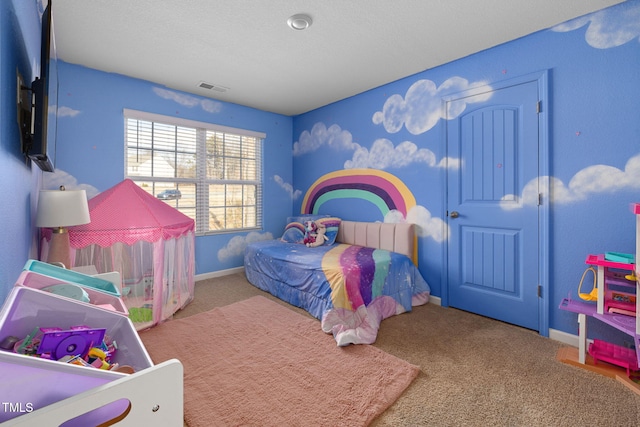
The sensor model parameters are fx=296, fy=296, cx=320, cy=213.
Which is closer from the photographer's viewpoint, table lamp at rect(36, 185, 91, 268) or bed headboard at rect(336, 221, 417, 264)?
table lamp at rect(36, 185, 91, 268)

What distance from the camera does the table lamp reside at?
1.99 m

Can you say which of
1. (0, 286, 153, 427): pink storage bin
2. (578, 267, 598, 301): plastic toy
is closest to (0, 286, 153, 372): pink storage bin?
(0, 286, 153, 427): pink storage bin

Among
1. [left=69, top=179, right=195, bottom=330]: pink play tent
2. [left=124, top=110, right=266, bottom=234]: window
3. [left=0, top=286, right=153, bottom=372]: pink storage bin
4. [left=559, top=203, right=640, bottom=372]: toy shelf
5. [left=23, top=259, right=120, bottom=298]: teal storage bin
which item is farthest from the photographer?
[left=124, top=110, right=266, bottom=234]: window

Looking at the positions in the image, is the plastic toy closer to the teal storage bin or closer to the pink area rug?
the pink area rug

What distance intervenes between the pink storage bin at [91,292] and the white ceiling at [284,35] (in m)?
2.01

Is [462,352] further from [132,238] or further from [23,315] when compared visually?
[132,238]

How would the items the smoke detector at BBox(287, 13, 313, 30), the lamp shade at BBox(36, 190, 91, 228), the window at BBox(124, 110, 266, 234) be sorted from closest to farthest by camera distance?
the lamp shade at BBox(36, 190, 91, 228)
the smoke detector at BBox(287, 13, 313, 30)
the window at BBox(124, 110, 266, 234)

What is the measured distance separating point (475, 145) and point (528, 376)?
197 centimetres

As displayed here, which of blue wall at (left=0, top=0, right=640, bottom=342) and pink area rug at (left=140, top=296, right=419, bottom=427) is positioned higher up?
blue wall at (left=0, top=0, right=640, bottom=342)

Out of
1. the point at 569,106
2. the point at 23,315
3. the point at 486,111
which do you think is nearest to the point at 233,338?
the point at 23,315

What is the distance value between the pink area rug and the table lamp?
0.88 m

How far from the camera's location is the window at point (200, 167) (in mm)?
3565

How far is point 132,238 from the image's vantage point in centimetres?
246

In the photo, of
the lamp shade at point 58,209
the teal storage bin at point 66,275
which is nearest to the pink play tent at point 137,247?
the lamp shade at point 58,209
